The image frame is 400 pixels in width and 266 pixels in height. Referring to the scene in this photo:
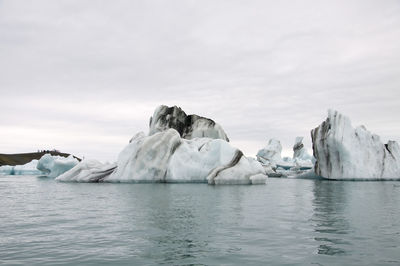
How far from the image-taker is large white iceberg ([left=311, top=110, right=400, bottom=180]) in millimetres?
42250

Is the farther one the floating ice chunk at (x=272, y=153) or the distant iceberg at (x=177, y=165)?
the floating ice chunk at (x=272, y=153)

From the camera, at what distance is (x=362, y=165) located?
42781 millimetres

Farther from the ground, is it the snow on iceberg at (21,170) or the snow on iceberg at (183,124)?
the snow on iceberg at (183,124)

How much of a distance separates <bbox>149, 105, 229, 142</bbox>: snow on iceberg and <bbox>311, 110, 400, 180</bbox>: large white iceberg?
46.4 feet

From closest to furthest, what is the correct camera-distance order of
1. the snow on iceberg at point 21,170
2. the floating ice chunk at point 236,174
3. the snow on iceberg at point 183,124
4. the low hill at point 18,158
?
the floating ice chunk at point 236,174, the snow on iceberg at point 183,124, the snow on iceberg at point 21,170, the low hill at point 18,158

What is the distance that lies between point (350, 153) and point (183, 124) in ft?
73.1

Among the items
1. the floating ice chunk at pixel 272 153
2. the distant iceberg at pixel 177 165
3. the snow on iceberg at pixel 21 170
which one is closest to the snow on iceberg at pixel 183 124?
the distant iceberg at pixel 177 165

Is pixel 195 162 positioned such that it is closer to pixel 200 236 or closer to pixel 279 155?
pixel 200 236

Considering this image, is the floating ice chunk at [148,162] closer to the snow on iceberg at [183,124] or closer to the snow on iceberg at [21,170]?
the snow on iceberg at [183,124]

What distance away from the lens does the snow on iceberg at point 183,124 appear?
169ft

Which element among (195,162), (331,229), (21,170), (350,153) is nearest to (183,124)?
(195,162)

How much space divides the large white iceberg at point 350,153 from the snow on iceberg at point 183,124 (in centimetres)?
1415

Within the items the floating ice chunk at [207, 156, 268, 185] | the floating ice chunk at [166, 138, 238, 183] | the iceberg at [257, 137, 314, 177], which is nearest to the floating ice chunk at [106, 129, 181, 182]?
A: the floating ice chunk at [166, 138, 238, 183]

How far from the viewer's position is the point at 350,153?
42.2 m
